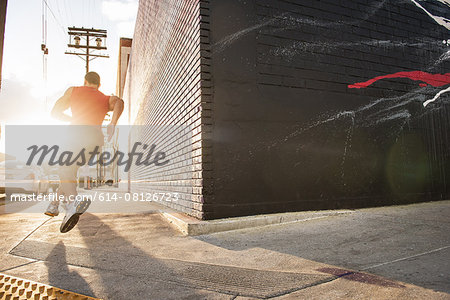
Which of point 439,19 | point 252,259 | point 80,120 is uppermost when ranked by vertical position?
point 439,19

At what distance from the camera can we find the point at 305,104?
4688 millimetres

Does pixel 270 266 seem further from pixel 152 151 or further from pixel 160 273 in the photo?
pixel 152 151

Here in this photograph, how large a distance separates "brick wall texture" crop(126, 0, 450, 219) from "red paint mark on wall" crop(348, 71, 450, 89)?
0.11 ft

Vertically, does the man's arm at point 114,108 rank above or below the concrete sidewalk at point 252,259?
above

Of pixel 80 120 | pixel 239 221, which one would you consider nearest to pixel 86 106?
pixel 80 120

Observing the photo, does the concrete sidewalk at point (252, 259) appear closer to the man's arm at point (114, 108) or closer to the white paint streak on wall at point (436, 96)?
the man's arm at point (114, 108)

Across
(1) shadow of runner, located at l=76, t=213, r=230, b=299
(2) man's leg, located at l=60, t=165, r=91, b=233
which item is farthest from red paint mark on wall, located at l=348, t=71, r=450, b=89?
(2) man's leg, located at l=60, t=165, r=91, b=233

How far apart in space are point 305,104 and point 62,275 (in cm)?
385

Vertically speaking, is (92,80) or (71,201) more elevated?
(92,80)

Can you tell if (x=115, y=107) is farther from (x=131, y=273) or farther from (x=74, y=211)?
(x=131, y=273)

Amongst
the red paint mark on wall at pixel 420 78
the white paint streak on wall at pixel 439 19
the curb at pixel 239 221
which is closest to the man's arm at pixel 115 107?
the curb at pixel 239 221

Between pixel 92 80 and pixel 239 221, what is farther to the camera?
pixel 239 221

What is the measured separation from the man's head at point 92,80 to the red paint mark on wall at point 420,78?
12.9 feet

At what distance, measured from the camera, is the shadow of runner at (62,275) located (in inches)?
80.6
